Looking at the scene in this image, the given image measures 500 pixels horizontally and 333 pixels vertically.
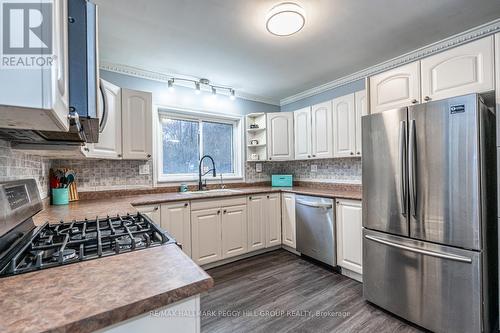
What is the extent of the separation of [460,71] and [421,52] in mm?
965

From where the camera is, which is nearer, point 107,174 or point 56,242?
point 56,242

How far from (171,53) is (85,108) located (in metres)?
1.87

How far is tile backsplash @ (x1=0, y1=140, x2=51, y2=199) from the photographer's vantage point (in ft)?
3.82

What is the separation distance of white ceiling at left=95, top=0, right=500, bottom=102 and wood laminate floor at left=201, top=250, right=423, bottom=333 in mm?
2344

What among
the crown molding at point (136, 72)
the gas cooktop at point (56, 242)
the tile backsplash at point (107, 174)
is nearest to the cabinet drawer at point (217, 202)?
the tile backsplash at point (107, 174)

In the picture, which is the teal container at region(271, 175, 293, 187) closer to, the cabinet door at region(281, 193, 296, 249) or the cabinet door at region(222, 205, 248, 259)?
the cabinet door at region(281, 193, 296, 249)

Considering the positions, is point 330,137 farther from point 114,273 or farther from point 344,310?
point 114,273

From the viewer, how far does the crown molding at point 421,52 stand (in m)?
2.01

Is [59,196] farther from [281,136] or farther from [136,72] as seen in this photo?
[281,136]

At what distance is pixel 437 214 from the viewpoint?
5.22 feet

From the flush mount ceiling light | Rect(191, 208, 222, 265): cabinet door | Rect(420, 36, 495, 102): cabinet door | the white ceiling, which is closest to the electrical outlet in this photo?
Rect(191, 208, 222, 265): cabinet door

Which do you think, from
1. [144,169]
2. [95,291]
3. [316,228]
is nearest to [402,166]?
[316,228]

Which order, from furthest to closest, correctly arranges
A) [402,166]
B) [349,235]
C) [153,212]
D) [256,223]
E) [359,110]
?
[256,223] → [359,110] → [349,235] → [153,212] → [402,166]

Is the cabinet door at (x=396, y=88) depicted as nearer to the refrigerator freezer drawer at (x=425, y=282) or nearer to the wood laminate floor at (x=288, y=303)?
the refrigerator freezer drawer at (x=425, y=282)
